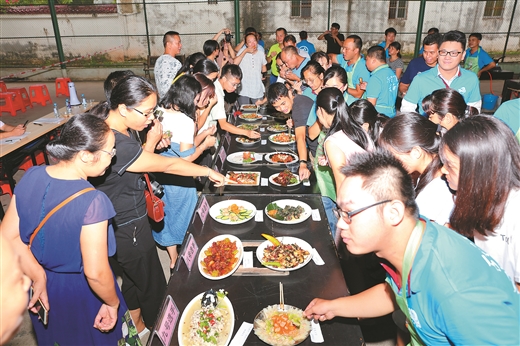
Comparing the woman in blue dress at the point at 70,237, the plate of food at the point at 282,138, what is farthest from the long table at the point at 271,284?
the plate of food at the point at 282,138

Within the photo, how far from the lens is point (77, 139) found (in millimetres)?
1588

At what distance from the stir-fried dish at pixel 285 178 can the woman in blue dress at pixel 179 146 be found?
2.40 feet

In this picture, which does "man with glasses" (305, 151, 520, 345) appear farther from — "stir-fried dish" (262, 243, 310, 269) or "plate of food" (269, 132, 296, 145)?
"plate of food" (269, 132, 296, 145)

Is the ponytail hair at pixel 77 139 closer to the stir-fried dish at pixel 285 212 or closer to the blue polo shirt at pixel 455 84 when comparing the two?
the stir-fried dish at pixel 285 212

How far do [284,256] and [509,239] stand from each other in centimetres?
108

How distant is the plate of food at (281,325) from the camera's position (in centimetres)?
149

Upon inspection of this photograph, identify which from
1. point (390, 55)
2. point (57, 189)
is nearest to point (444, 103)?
point (57, 189)

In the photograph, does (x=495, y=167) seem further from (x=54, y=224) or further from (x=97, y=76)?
(x=97, y=76)

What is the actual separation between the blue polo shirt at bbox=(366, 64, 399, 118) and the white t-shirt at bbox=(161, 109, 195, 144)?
7.71ft

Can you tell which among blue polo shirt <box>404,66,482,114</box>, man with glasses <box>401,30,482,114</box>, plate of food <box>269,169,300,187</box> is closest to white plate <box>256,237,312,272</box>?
plate of food <box>269,169,300,187</box>

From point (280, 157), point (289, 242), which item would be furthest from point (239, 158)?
point (289, 242)

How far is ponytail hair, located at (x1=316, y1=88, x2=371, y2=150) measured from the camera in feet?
7.54

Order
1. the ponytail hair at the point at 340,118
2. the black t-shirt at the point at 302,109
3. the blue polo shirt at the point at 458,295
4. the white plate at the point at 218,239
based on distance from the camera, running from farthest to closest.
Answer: the black t-shirt at the point at 302,109 → the ponytail hair at the point at 340,118 → the white plate at the point at 218,239 → the blue polo shirt at the point at 458,295

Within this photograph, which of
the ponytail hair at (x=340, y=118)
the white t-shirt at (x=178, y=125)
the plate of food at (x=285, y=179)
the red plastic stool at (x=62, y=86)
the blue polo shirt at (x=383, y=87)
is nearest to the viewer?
the ponytail hair at (x=340, y=118)
